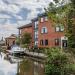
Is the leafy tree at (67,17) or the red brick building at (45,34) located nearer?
the leafy tree at (67,17)

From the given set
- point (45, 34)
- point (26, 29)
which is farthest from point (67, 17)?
point (26, 29)

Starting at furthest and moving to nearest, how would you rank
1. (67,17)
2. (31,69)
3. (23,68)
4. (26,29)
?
(26,29) → (23,68) → (31,69) → (67,17)

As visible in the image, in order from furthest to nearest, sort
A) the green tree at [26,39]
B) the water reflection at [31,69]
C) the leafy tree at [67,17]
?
the green tree at [26,39], the water reflection at [31,69], the leafy tree at [67,17]

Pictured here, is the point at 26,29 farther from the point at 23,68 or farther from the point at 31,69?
the point at 31,69

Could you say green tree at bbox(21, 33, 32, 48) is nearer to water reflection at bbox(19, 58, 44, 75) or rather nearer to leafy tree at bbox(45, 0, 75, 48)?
water reflection at bbox(19, 58, 44, 75)

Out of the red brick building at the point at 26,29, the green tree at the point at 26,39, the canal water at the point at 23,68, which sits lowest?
the canal water at the point at 23,68

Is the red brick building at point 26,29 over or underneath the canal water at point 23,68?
over

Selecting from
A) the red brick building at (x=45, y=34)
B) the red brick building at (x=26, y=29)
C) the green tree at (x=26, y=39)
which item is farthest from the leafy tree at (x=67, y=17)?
the red brick building at (x=26, y=29)

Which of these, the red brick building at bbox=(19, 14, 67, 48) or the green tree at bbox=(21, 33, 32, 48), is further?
the green tree at bbox=(21, 33, 32, 48)

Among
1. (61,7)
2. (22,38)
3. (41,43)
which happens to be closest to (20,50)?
(41,43)

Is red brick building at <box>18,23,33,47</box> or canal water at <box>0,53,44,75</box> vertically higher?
red brick building at <box>18,23,33,47</box>

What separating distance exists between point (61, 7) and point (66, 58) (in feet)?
16.7

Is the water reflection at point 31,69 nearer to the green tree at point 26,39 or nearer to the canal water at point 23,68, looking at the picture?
the canal water at point 23,68

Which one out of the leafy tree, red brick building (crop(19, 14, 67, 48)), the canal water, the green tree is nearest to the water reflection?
the canal water
